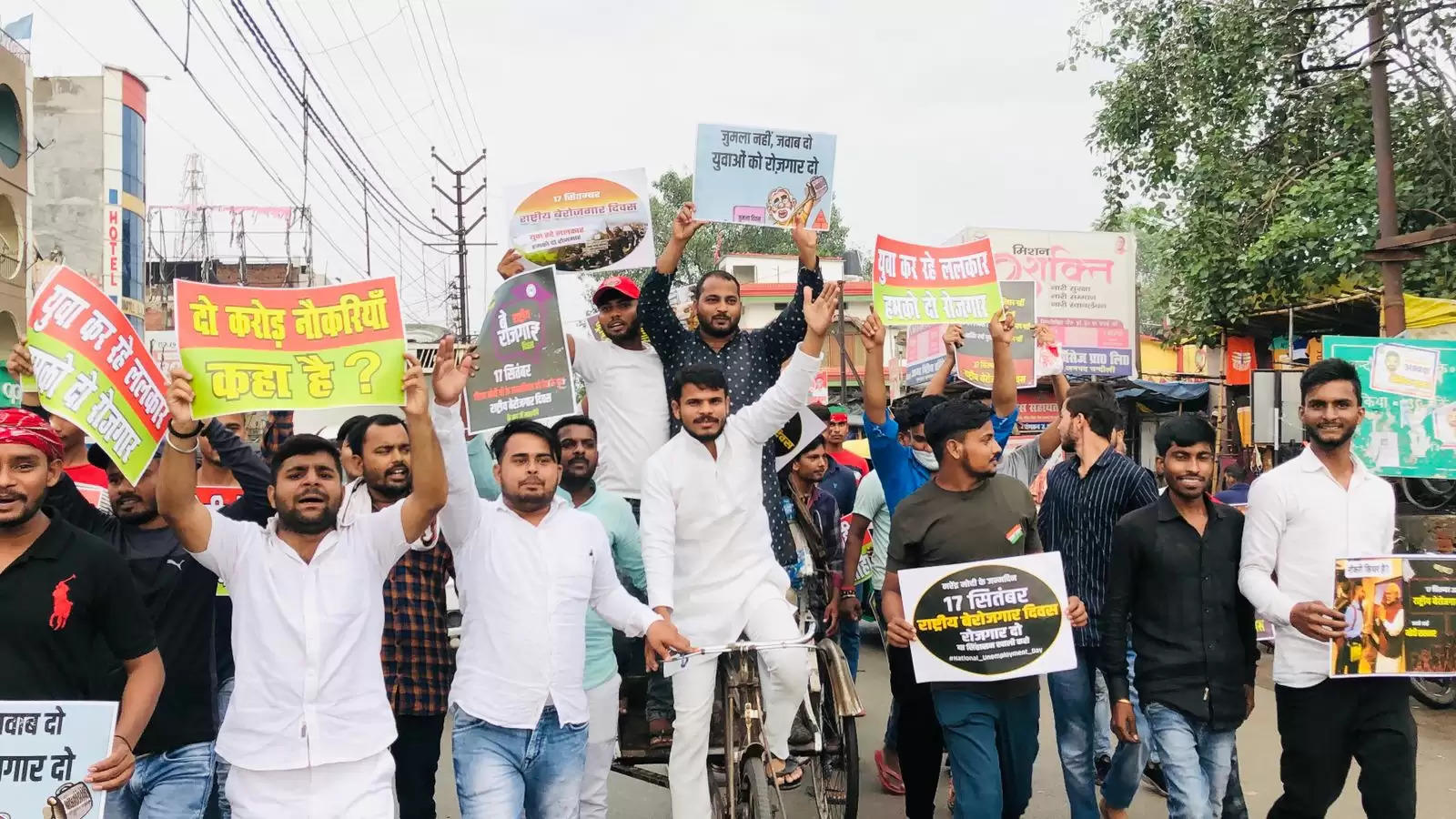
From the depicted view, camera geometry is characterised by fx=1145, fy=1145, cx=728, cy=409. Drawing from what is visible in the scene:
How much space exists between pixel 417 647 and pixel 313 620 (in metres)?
1.05

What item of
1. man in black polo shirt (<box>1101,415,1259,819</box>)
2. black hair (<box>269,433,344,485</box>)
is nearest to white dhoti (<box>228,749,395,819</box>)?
black hair (<box>269,433,344,485</box>)

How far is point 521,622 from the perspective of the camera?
164 inches

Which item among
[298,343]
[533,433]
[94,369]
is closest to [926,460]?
[533,433]

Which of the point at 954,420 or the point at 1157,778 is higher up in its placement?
the point at 954,420

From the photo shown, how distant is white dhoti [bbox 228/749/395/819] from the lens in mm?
3510

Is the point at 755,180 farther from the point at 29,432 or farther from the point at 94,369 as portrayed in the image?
the point at 29,432

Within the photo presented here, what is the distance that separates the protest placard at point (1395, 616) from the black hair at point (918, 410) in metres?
2.43

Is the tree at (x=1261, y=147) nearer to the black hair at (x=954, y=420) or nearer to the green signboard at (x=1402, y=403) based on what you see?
the green signboard at (x=1402, y=403)

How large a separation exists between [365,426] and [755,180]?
253 centimetres

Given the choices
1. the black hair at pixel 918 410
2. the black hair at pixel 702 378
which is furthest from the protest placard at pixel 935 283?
the black hair at pixel 702 378

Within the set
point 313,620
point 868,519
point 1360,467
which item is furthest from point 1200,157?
point 313,620

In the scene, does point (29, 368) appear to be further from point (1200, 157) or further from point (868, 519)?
point (1200, 157)

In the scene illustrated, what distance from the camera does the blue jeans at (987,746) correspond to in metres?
4.69

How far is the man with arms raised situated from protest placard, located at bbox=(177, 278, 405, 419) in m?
0.13
